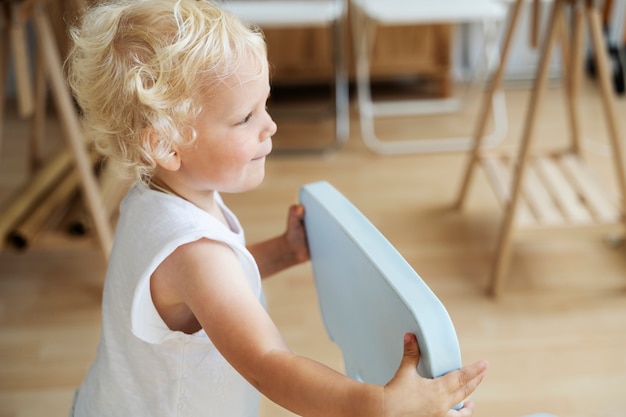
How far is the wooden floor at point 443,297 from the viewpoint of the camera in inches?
62.4

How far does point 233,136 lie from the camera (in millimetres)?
794

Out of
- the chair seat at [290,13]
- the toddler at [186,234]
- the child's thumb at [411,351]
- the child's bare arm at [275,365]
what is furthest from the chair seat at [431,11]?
the child's thumb at [411,351]

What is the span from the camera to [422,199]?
244cm

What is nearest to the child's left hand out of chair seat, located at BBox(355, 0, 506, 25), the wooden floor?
the wooden floor

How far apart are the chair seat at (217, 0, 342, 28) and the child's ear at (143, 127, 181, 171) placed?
1.78 meters

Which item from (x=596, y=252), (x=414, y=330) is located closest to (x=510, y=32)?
(x=596, y=252)

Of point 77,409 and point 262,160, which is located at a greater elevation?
point 262,160

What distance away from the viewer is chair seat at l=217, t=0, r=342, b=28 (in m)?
2.62

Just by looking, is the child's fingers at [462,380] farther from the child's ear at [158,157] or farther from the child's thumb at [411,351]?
the child's ear at [158,157]

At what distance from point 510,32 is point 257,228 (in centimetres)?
89

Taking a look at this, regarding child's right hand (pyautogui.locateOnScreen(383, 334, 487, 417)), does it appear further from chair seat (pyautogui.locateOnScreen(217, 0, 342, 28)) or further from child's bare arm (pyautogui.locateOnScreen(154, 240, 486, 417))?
chair seat (pyautogui.locateOnScreen(217, 0, 342, 28))

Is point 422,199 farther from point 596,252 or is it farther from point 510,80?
point 510,80

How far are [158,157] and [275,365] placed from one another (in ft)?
0.84

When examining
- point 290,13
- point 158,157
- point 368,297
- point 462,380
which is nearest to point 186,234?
point 158,157
